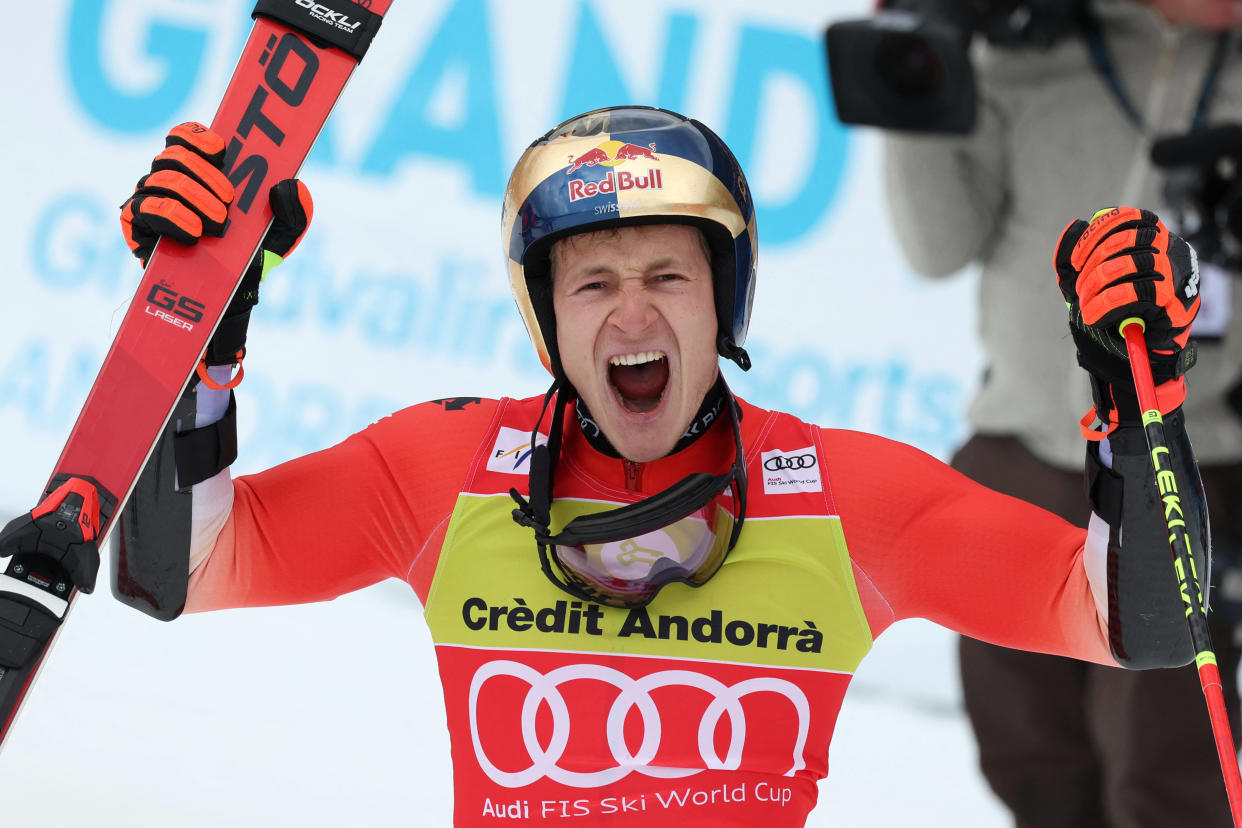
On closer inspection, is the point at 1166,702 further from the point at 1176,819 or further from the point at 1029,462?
the point at 1029,462

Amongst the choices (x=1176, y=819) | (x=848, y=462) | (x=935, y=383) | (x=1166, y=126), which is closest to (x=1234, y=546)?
(x=1176, y=819)

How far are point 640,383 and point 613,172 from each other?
0.40 metres

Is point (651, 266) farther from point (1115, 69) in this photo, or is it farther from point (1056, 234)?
point (1115, 69)

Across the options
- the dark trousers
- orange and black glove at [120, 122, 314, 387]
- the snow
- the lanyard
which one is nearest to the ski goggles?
orange and black glove at [120, 122, 314, 387]

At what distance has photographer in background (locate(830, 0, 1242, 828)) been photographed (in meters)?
3.30

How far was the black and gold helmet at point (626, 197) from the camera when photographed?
8.05 ft

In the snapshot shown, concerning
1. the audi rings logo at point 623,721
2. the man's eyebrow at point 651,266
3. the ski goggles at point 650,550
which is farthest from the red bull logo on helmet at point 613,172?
the audi rings logo at point 623,721

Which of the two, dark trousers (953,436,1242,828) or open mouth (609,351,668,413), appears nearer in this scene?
open mouth (609,351,668,413)

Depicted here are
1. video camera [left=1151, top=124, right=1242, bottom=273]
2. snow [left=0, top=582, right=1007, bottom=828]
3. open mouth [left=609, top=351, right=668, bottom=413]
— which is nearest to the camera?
open mouth [left=609, top=351, right=668, bottom=413]

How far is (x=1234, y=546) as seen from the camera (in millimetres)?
3455

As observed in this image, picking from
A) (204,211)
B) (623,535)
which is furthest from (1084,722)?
(204,211)

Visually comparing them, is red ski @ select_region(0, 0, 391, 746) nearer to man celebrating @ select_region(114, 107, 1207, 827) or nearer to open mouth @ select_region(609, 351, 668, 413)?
man celebrating @ select_region(114, 107, 1207, 827)

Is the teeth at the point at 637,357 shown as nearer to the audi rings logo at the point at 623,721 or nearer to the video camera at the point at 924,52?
the audi rings logo at the point at 623,721

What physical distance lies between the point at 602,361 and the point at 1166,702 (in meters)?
1.76
